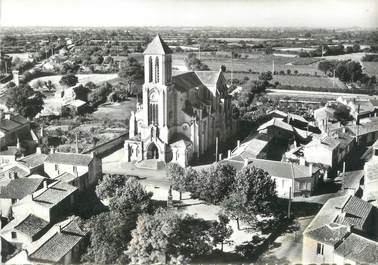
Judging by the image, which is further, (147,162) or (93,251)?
(147,162)

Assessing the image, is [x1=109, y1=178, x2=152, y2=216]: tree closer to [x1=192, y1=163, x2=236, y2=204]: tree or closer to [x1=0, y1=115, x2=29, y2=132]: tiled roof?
[x1=192, y1=163, x2=236, y2=204]: tree

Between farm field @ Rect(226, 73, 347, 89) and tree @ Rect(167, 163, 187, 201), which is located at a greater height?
farm field @ Rect(226, 73, 347, 89)

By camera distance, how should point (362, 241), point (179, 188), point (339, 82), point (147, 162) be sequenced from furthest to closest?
point (339, 82) → point (147, 162) → point (179, 188) → point (362, 241)

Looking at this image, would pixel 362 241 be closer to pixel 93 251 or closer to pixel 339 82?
pixel 93 251

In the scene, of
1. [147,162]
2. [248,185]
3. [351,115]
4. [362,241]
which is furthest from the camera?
[351,115]

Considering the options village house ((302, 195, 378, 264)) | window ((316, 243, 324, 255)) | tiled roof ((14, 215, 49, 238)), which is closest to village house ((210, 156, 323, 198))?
village house ((302, 195, 378, 264))

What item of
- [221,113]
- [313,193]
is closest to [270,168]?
[313,193]

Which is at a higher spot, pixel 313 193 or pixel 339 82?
pixel 339 82

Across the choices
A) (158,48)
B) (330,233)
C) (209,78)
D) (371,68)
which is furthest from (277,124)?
(371,68)
